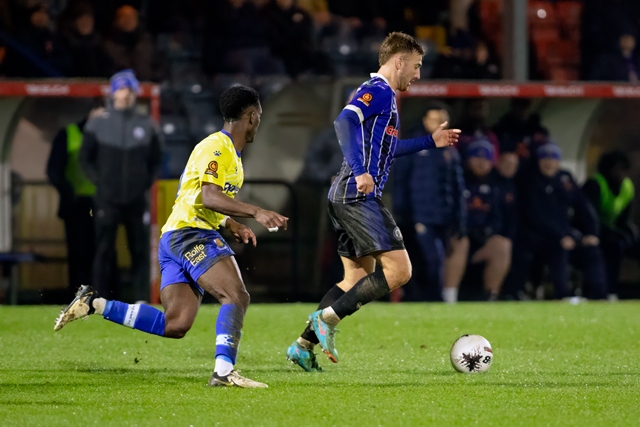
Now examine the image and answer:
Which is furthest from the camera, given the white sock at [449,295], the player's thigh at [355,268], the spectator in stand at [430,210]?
the white sock at [449,295]

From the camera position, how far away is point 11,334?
1023cm

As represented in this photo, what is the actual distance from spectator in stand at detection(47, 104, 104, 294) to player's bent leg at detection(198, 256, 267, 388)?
24.4 ft

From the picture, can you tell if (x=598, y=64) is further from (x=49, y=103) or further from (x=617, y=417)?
(x=617, y=417)

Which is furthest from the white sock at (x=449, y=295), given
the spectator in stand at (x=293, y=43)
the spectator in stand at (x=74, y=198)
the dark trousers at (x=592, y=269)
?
the spectator in stand at (x=74, y=198)

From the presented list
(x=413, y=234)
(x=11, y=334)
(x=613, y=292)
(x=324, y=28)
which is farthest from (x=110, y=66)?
(x=613, y=292)

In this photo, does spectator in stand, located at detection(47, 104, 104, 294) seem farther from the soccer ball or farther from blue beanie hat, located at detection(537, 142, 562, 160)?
the soccer ball

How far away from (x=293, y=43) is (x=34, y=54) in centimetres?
338

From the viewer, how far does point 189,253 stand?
685 centimetres

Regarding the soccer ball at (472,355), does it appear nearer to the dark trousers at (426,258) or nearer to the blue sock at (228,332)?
the blue sock at (228,332)

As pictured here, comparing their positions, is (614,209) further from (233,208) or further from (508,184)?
(233,208)

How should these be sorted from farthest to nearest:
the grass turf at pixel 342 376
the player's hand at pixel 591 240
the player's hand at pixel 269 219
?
the player's hand at pixel 591 240
the player's hand at pixel 269 219
the grass turf at pixel 342 376

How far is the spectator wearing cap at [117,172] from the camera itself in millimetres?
13641

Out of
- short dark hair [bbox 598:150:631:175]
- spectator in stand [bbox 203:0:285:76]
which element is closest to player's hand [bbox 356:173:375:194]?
spectator in stand [bbox 203:0:285:76]

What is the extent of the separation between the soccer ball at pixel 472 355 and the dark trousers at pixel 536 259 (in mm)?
7667
